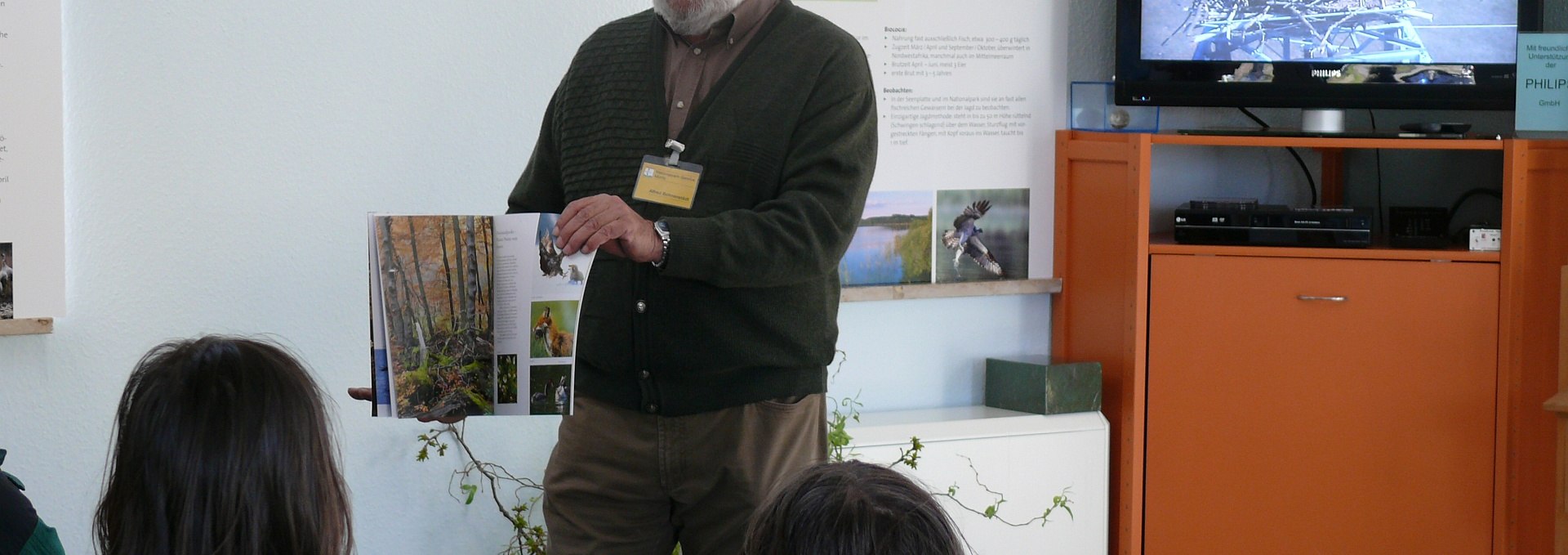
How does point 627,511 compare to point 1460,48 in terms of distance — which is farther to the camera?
point 1460,48

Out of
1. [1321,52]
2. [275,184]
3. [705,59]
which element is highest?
[1321,52]


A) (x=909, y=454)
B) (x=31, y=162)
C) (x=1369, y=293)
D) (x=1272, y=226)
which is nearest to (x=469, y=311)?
(x=31, y=162)

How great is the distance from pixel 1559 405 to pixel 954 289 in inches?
47.2

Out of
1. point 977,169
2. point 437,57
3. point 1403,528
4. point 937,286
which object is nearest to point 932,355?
point 937,286

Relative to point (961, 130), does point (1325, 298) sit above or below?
below

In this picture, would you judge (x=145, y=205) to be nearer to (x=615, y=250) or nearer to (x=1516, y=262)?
(x=615, y=250)

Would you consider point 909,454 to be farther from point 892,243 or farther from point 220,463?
point 220,463

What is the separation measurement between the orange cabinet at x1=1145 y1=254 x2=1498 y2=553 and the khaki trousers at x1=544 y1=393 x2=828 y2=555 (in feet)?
4.19

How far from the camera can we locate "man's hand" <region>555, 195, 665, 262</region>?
5.02 feet

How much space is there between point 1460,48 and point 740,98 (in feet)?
6.13

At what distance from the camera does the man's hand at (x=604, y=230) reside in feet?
5.02

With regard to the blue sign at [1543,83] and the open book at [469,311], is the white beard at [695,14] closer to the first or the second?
the open book at [469,311]

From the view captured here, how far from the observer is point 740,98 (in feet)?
5.67

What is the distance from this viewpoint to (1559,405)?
8.23 feet
